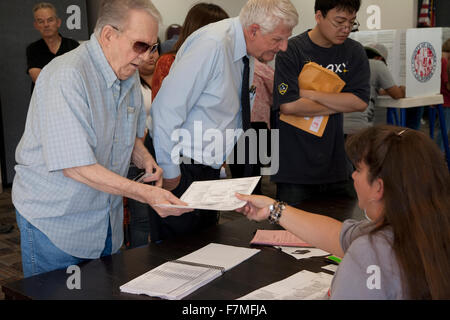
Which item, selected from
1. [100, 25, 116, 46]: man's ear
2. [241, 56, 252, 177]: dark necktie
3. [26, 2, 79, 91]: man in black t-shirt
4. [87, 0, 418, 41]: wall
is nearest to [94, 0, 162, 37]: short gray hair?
[100, 25, 116, 46]: man's ear

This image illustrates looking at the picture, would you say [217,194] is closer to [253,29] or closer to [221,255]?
[221,255]

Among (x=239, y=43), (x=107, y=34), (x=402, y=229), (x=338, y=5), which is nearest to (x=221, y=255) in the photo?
(x=402, y=229)

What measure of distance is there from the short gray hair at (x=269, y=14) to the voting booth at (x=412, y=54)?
2.70 metres

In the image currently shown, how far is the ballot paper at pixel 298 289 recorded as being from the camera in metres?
1.47

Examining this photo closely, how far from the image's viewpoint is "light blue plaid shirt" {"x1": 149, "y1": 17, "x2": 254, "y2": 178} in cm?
213

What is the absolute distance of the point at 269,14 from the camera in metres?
2.23

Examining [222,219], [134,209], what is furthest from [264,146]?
[134,209]

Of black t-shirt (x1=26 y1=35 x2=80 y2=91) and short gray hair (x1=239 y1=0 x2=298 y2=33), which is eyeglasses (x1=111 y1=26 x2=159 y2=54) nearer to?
short gray hair (x1=239 y1=0 x2=298 y2=33)

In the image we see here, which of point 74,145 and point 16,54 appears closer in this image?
point 74,145

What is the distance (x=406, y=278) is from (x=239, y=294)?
0.51 m

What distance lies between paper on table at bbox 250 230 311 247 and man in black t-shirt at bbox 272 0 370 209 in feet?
2.72

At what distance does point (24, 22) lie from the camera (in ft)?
17.9

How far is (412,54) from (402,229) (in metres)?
3.95
